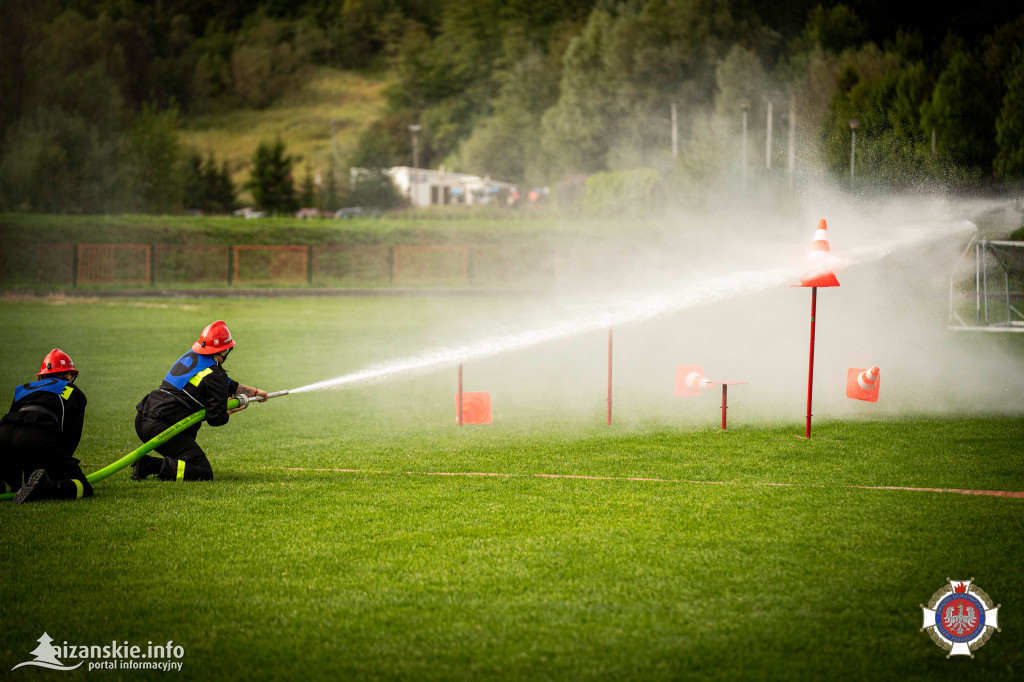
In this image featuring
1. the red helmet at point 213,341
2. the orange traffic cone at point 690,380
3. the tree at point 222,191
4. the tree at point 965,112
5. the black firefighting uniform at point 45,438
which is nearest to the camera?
the black firefighting uniform at point 45,438

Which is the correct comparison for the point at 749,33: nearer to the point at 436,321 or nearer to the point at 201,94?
the point at 436,321

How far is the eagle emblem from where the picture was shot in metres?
5.58

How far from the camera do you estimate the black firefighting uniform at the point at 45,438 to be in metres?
8.52

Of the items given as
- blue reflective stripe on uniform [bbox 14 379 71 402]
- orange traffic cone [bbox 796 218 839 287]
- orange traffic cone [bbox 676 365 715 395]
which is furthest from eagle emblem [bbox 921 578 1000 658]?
blue reflective stripe on uniform [bbox 14 379 71 402]

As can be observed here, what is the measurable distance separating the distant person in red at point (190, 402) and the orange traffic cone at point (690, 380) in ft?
20.9

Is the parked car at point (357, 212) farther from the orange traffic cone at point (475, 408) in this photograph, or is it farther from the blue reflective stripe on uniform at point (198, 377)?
the blue reflective stripe on uniform at point (198, 377)

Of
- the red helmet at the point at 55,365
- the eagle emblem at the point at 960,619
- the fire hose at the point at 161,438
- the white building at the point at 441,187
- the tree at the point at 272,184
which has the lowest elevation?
the eagle emblem at the point at 960,619

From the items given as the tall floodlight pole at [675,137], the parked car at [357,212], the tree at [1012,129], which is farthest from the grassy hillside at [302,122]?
the tree at [1012,129]

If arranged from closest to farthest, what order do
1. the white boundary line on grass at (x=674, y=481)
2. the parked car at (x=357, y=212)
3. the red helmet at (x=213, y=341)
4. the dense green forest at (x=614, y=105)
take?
the white boundary line on grass at (x=674, y=481) → the red helmet at (x=213, y=341) → the dense green forest at (x=614, y=105) → the parked car at (x=357, y=212)

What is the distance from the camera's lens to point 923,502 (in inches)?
337

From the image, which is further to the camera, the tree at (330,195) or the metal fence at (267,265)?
the tree at (330,195)

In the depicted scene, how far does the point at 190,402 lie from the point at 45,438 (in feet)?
4.49

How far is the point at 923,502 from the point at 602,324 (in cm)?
526

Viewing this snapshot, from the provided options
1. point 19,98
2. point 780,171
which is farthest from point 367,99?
point 780,171
